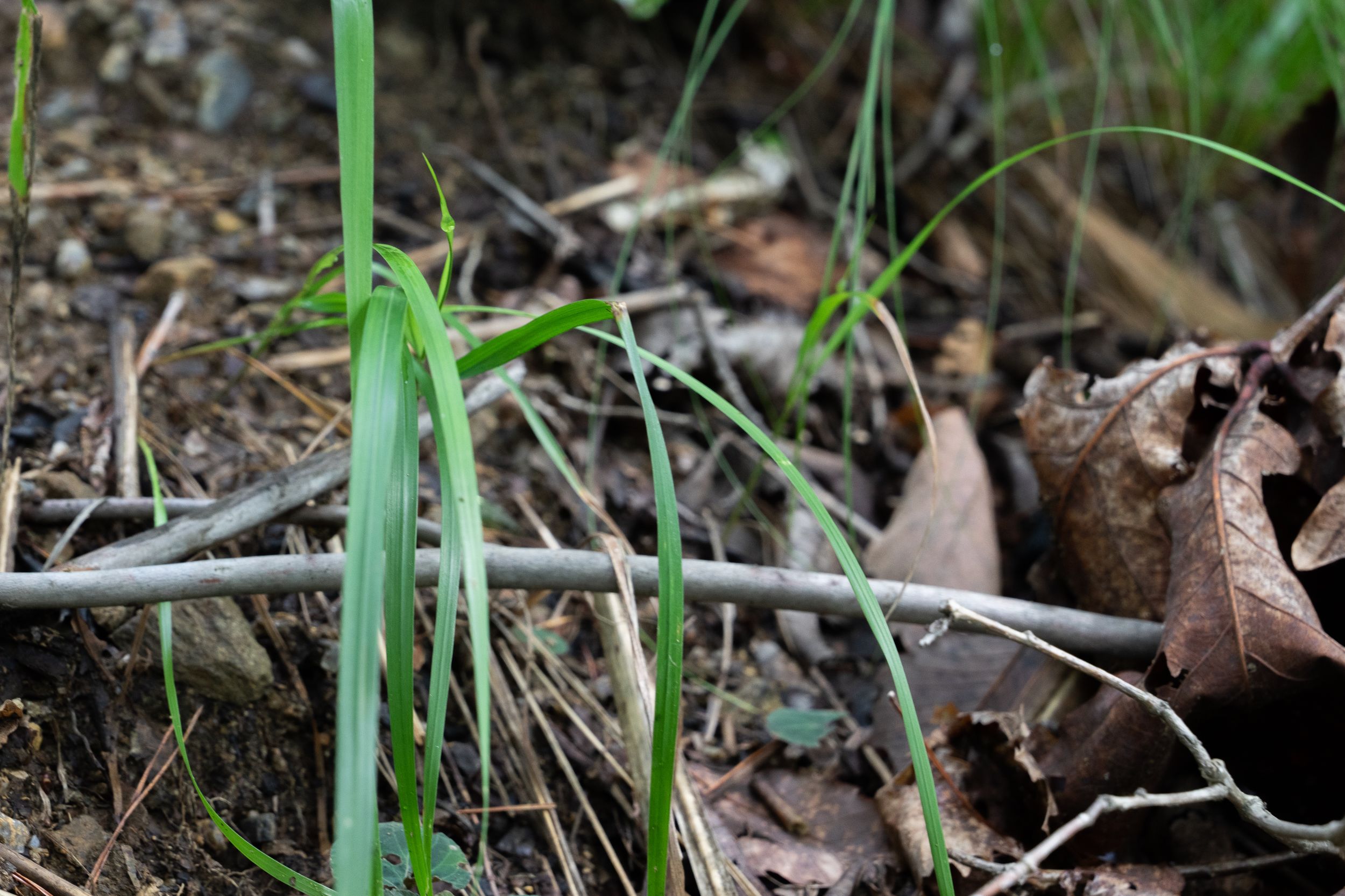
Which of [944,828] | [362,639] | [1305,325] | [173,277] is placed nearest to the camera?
Result: [362,639]

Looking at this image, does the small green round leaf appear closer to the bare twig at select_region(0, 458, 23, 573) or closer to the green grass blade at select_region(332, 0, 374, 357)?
the green grass blade at select_region(332, 0, 374, 357)

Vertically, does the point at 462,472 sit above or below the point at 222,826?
above

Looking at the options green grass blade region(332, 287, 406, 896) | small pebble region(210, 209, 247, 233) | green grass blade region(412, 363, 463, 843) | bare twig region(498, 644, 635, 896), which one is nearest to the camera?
green grass blade region(332, 287, 406, 896)

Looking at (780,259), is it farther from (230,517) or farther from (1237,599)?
(230,517)

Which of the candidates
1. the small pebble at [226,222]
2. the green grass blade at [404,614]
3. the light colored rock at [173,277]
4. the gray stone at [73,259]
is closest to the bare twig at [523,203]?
the small pebble at [226,222]

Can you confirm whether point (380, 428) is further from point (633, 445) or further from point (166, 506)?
point (633, 445)

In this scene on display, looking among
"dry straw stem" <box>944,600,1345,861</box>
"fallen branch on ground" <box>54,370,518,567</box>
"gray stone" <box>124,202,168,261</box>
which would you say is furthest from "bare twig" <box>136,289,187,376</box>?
"dry straw stem" <box>944,600,1345,861</box>

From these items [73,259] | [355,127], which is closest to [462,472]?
[355,127]
